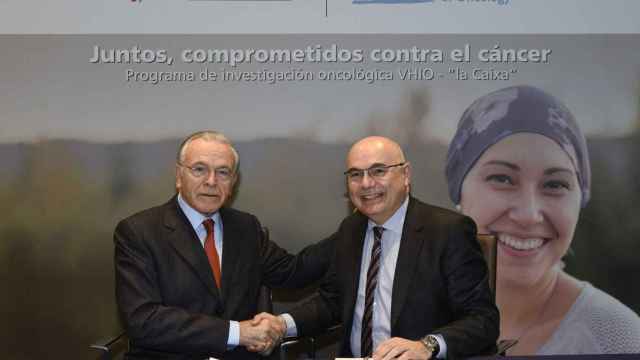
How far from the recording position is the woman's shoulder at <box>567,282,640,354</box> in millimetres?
4730

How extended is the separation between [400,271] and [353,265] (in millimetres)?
325

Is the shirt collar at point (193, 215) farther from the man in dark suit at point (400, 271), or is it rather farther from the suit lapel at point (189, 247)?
the man in dark suit at point (400, 271)

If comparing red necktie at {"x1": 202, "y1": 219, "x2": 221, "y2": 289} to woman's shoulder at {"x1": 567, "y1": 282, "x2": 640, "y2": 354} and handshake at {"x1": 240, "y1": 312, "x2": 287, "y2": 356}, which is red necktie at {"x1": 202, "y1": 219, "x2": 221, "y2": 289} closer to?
handshake at {"x1": 240, "y1": 312, "x2": 287, "y2": 356}

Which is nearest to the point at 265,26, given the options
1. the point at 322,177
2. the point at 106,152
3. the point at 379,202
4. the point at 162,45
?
the point at 162,45

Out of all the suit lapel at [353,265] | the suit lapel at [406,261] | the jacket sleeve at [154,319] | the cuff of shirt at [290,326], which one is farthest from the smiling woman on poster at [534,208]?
the jacket sleeve at [154,319]

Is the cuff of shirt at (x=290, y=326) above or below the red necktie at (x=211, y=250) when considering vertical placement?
below

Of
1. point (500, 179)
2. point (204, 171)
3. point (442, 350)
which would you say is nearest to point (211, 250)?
point (204, 171)

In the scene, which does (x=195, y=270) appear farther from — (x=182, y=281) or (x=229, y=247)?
(x=229, y=247)

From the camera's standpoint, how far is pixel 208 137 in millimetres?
3576

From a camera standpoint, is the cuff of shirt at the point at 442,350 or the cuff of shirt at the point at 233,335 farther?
the cuff of shirt at the point at 233,335

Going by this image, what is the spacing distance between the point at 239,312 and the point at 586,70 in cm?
298

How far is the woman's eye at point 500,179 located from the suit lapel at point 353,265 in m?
1.34

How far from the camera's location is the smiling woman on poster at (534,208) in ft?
15.3

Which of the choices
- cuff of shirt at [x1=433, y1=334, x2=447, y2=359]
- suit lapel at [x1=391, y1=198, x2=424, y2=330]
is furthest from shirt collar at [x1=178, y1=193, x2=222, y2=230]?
cuff of shirt at [x1=433, y1=334, x2=447, y2=359]
